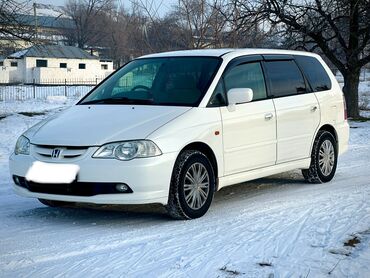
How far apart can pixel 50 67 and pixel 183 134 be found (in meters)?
56.3

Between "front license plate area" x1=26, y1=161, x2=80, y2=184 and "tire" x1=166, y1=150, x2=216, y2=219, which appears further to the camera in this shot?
"tire" x1=166, y1=150, x2=216, y2=219

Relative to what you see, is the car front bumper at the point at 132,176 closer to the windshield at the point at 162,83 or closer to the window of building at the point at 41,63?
the windshield at the point at 162,83

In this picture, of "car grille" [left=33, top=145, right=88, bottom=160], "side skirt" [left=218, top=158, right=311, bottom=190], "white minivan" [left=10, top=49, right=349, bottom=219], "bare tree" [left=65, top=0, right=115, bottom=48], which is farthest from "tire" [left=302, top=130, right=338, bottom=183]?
"bare tree" [left=65, top=0, right=115, bottom=48]

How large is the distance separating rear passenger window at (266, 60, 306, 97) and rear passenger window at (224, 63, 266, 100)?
17 centimetres

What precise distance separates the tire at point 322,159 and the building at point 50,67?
167 ft

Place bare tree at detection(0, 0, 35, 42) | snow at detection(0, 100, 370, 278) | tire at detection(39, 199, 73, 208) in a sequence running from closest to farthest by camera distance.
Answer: snow at detection(0, 100, 370, 278), tire at detection(39, 199, 73, 208), bare tree at detection(0, 0, 35, 42)

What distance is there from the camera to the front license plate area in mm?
5426

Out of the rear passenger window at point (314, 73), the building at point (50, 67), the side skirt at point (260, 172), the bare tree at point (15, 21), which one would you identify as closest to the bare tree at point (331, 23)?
the bare tree at point (15, 21)

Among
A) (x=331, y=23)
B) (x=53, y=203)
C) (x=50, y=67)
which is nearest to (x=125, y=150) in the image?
(x=53, y=203)

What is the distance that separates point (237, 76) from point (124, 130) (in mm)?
1786

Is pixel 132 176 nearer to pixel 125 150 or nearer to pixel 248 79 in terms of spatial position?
pixel 125 150

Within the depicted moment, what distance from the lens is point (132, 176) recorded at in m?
5.36

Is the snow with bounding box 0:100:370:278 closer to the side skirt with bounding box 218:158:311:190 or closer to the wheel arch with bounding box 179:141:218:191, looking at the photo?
the side skirt with bounding box 218:158:311:190

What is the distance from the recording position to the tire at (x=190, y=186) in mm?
5664
